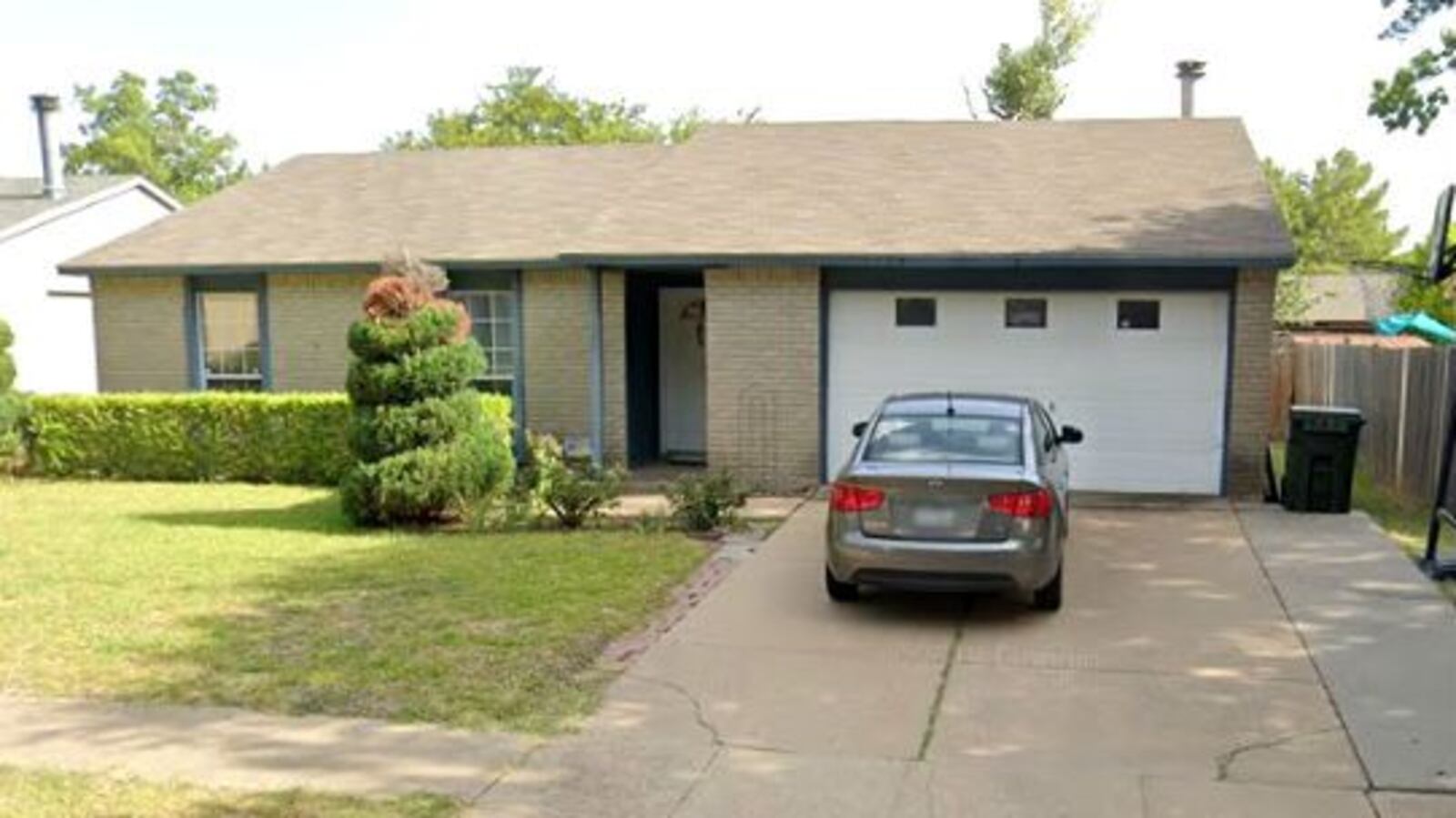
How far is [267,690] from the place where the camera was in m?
6.46

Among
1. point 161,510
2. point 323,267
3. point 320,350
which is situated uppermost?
point 323,267

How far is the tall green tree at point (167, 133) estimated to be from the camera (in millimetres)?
52875

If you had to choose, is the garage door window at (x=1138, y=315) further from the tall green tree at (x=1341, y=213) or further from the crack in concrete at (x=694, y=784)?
the tall green tree at (x=1341, y=213)

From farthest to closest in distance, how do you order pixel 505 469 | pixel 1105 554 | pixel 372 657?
1. pixel 505 469
2. pixel 1105 554
3. pixel 372 657

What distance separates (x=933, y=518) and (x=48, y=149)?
26826 millimetres

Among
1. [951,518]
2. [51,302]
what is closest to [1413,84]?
[951,518]

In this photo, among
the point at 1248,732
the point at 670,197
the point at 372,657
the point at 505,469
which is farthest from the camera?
the point at 670,197

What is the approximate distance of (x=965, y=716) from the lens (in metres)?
6.08

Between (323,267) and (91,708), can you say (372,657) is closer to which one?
(91,708)

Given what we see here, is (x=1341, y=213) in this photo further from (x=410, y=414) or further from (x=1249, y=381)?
(x=410, y=414)

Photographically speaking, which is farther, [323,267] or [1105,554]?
[323,267]

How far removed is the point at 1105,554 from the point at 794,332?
16.1ft

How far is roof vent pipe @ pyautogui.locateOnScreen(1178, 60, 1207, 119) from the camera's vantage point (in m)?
19.5

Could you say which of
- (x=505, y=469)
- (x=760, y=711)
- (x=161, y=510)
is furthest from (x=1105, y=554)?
(x=161, y=510)
